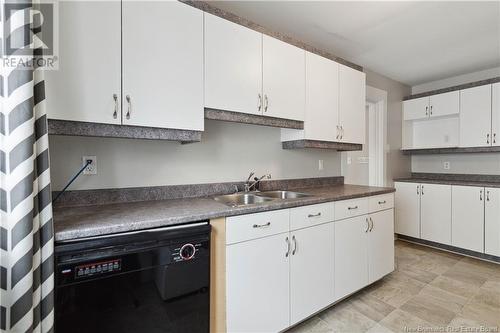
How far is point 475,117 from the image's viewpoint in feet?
10.3

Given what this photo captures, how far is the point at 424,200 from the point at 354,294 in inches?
75.9

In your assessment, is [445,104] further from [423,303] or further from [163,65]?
[163,65]

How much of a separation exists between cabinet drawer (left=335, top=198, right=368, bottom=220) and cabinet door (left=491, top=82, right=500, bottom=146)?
2189 millimetres

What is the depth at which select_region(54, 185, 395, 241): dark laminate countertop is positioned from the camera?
1062 millimetres

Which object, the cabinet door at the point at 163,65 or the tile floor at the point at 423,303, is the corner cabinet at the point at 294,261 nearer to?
the tile floor at the point at 423,303

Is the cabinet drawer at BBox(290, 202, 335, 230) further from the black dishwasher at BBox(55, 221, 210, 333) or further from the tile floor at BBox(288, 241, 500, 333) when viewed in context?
the tile floor at BBox(288, 241, 500, 333)

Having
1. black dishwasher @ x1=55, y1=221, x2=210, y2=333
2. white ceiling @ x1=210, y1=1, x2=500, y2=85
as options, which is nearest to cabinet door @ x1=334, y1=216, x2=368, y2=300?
black dishwasher @ x1=55, y1=221, x2=210, y2=333

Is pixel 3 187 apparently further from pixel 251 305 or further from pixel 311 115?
pixel 311 115

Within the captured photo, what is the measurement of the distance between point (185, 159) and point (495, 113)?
3.64m

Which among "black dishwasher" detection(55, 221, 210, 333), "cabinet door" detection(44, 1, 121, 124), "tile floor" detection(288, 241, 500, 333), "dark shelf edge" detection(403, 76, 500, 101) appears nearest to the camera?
"black dishwasher" detection(55, 221, 210, 333)

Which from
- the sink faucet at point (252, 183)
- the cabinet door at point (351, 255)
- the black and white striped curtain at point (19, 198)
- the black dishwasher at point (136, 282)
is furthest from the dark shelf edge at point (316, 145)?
the black and white striped curtain at point (19, 198)

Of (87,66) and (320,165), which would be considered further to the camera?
(320,165)

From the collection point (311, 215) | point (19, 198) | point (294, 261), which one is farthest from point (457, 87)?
point (19, 198)

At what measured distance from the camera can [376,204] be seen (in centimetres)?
228
